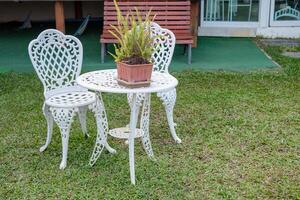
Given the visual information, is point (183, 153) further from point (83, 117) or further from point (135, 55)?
point (135, 55)

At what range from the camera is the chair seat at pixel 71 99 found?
3.07 m

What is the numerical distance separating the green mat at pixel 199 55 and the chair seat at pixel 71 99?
8.80 ft

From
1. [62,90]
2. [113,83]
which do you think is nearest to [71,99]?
[62,90]

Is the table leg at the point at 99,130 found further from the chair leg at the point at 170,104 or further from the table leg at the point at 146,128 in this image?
the chair leg at the point at 170,104

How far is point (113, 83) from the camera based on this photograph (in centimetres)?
284

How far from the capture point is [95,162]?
3.16 m

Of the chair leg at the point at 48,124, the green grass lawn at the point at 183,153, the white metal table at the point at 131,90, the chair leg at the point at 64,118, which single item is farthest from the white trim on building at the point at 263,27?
the chair leg at the point at 64,118

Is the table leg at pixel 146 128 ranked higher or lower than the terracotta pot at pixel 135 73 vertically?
lower

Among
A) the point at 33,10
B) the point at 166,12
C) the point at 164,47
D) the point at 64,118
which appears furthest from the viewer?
the point at 33,10

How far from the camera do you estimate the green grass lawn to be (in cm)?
280

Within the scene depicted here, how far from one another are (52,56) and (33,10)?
26.7 feet

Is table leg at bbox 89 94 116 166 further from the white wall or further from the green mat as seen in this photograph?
the white wall

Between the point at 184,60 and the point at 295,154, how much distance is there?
345 centimetres

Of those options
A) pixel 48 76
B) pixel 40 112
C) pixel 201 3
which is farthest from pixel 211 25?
pixel 48 76
